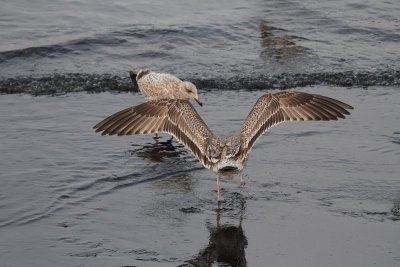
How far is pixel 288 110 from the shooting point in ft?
26.5

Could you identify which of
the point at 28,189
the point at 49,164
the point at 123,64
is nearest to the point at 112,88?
the point at 123,64

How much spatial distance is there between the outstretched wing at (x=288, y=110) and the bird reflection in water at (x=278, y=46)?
200 inches

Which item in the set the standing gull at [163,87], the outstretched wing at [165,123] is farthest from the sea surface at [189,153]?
the outstretched wing at [165,123]

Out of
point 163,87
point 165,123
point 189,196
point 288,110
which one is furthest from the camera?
point 163,87

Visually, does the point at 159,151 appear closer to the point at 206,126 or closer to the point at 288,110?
the point at 206,126

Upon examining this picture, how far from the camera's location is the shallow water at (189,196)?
6262 millimetres

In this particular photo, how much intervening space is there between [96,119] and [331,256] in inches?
169

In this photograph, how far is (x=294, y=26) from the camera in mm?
15359

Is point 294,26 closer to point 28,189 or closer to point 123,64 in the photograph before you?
point 123,64

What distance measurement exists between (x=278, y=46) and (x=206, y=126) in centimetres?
647

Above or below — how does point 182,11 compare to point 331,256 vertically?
above

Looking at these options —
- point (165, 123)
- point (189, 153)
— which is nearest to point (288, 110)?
point (165, 123)

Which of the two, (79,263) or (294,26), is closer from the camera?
(79,263)

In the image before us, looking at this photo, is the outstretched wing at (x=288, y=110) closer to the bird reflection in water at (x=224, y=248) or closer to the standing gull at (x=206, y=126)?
the standing gull at (x=206, y=126)
